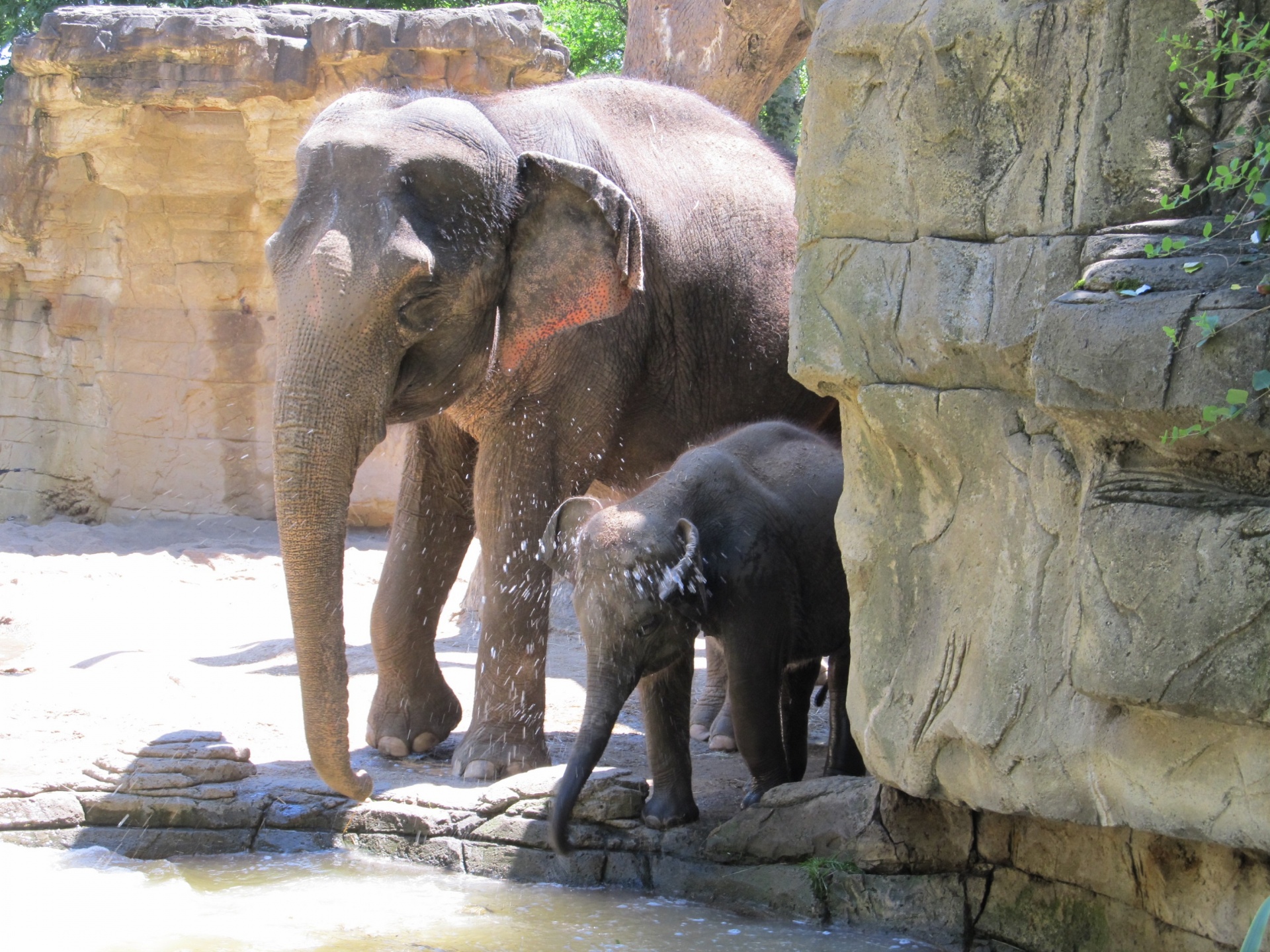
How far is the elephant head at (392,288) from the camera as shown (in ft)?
14.2

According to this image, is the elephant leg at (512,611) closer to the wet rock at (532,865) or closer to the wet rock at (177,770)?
the wet rock at (532,865)

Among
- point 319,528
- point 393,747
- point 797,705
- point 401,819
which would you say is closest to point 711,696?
point 797,705

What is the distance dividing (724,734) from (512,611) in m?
1.34

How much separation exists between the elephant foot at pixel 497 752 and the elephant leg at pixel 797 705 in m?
0.87

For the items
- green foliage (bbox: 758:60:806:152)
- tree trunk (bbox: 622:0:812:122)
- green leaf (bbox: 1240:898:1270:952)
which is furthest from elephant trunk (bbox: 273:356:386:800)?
green foliage (bbox: 758:60:806:152)

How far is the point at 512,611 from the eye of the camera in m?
5.12

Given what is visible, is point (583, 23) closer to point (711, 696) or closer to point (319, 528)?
point (711, 696)

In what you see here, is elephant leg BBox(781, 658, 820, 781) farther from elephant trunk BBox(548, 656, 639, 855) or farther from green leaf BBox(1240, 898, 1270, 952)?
green leaf BBox(1240, 898, 1270, 952)

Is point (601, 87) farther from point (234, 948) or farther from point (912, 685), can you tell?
point (234, 948)

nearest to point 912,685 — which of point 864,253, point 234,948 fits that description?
point 864,253

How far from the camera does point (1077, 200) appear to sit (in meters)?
3.29

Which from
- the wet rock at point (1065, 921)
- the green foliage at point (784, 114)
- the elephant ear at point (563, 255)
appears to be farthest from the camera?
the green foliage at point (784, 114)

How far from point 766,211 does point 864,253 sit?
2.21 meters

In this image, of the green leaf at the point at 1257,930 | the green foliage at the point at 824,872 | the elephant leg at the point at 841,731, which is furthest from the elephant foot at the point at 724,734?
the green leaf at the point at 1257,930
